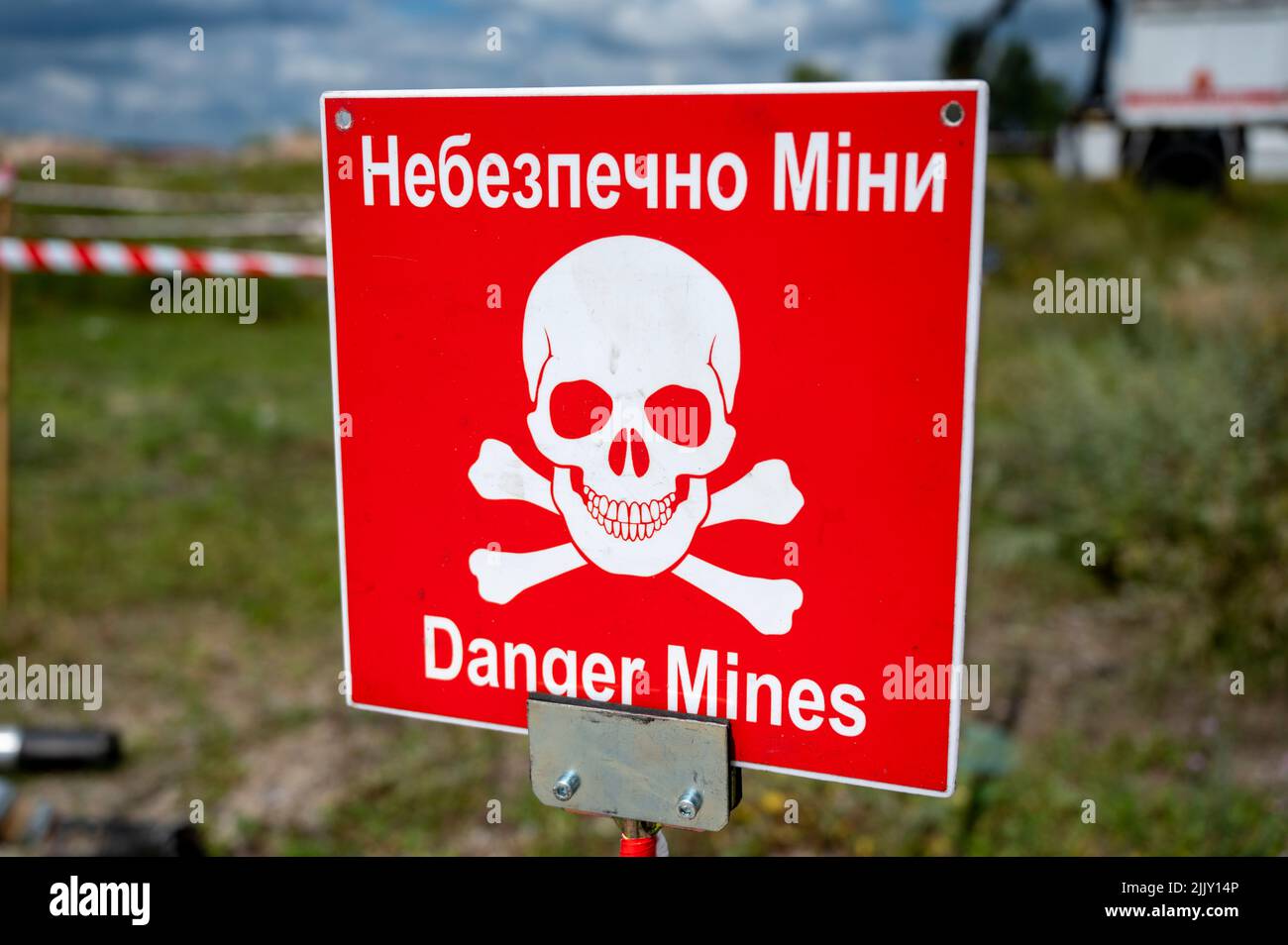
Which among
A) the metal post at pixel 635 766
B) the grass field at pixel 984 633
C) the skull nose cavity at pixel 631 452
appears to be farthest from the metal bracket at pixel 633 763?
the grass field at pixel 984 633

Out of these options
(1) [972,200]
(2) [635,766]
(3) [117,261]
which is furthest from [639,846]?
(3) [117,261]

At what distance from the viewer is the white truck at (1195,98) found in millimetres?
19828

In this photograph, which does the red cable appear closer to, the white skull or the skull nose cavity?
the white skull

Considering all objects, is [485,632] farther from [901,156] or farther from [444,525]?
[901,156]

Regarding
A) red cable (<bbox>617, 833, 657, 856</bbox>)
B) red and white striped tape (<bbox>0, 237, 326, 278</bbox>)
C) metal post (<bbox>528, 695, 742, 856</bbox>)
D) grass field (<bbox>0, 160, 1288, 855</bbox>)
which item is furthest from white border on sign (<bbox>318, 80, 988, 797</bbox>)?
red and white striped tape (<bbox>0, 237, 326, 278</bbox>)

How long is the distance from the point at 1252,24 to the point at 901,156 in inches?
883

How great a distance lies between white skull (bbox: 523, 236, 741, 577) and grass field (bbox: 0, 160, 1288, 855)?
6.81 ft

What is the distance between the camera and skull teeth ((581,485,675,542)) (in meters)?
1.37

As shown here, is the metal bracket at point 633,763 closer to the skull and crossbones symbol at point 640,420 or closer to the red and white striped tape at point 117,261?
the skull and crossbones symbol at point 640,420

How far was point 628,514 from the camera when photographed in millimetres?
1381

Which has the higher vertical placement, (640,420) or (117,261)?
(117,261)

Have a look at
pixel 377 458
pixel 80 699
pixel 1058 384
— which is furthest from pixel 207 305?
pixel 1058 384

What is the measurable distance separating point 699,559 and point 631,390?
211 millimetres

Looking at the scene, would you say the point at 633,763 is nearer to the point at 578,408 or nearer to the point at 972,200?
the point at 578,408
